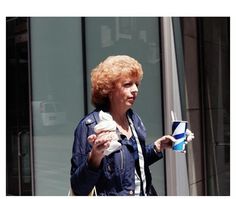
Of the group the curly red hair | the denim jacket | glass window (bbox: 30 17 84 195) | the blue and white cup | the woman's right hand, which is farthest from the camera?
glass window (bbox: 30 17 84 195)

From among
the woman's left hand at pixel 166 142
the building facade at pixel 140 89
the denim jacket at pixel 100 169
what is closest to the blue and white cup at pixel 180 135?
the woman's left hand at pixel 166 142

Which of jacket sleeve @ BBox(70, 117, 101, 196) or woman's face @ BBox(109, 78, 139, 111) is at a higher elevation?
woman's face @ BBox(109, 78, 139, 111)

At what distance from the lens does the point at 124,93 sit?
6.88 ft

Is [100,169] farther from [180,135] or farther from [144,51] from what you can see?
[144,51]

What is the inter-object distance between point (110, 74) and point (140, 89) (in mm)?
3050

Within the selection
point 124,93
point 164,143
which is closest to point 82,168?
point 124,93

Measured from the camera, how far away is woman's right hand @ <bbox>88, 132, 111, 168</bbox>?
178 centimetres

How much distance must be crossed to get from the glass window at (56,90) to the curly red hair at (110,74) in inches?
126

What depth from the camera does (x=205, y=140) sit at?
5.85 metres

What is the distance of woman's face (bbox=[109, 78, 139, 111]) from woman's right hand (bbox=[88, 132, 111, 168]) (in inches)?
14.5

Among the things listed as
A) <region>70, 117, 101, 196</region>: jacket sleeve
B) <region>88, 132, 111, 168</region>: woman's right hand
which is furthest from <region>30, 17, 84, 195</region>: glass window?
<region>88, 132, 111, 168</region>: woman's right hand

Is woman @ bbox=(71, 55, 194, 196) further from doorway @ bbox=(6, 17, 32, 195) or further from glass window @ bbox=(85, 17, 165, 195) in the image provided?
doorway @ bbox=(6, 17, 32, 195)
